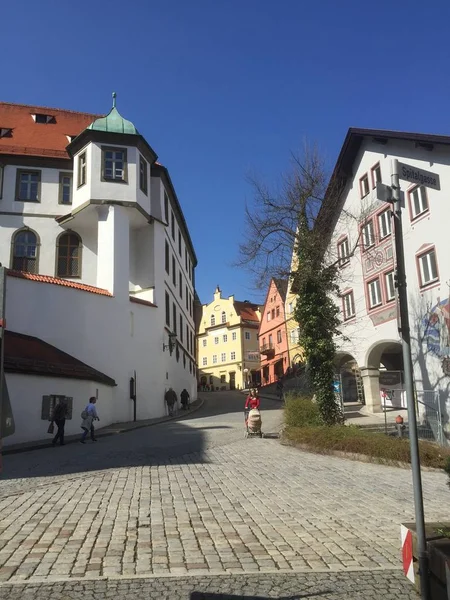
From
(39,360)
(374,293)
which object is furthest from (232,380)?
(39,360)

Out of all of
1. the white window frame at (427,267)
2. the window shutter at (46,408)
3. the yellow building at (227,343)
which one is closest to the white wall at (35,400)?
the window shutter at (46,408)

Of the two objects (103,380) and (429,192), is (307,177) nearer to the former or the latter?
(429,192)

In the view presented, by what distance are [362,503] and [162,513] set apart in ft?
10.3

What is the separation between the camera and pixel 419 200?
22.7 meters

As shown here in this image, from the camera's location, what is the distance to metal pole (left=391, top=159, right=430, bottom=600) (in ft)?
14.9

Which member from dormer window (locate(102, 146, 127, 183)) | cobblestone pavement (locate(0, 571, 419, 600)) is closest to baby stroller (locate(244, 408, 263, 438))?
cobblestone pavement (locate(0, 571, 419, 600))

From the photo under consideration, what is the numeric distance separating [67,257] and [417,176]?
2980 centimetres

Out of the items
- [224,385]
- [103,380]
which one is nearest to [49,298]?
[103,380]

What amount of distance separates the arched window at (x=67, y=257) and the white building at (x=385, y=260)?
1554 centimetres

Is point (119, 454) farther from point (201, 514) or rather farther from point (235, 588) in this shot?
point (235, 588)

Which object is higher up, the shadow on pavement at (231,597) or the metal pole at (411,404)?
the metal pole at (411,404)

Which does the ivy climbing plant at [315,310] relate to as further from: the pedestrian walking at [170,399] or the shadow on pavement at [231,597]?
the pedestrian walking at [170,399]

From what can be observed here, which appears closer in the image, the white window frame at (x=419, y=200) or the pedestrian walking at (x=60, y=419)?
the pedestrian walking at (x=60, y=419)

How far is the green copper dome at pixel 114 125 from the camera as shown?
31.6 m
